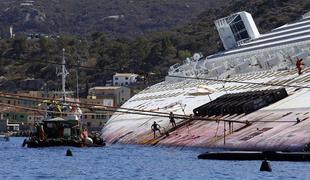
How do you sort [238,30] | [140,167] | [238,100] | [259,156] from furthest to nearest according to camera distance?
[238,30]
[238,100]
[259,156]
[140,167]

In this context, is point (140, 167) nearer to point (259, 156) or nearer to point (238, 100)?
point (259, 156)

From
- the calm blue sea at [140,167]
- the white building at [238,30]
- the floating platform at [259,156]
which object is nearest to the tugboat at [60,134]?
the calm blue sea at [140,167]

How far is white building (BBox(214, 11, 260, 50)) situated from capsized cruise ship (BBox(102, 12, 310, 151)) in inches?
5.0

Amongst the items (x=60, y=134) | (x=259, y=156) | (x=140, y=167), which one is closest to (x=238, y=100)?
(x=60, y=134)

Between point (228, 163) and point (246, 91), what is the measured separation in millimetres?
29503

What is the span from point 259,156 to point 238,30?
72.9 m

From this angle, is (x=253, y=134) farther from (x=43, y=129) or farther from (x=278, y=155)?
(x=43, y=129)

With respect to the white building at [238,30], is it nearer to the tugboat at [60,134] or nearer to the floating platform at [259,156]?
the tugboat at [60,134]

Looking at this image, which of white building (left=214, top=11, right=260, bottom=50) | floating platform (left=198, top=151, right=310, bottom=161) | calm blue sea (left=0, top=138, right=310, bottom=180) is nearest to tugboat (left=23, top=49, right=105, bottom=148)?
calm blue sea (left=0, top=138, right=310, bottom=180)

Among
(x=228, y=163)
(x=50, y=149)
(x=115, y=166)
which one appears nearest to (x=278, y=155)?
(x=228, y=163)

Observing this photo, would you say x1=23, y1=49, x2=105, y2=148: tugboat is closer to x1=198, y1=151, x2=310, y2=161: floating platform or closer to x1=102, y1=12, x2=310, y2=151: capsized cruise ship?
x1=102, y1=12, x2=310, y2=151: capsized cruise ship

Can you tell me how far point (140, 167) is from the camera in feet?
186

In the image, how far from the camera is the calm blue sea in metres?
48.7

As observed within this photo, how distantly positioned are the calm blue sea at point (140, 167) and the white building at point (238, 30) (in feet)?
187
